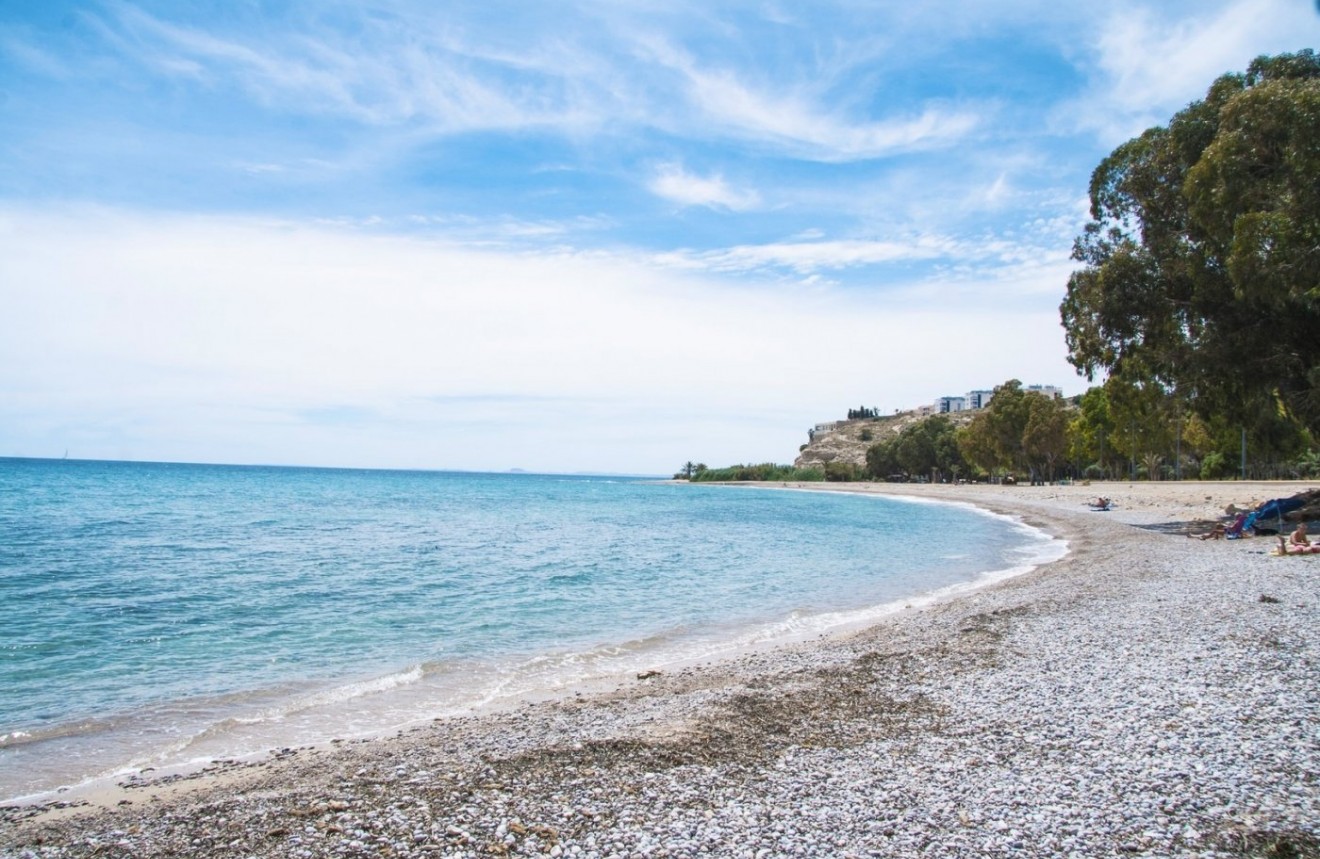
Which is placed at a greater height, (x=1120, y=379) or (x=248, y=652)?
(x=1120, y=379)

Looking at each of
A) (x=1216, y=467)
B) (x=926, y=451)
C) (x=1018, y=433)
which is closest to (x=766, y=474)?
(x=926, y=451)

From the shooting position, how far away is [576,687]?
432 inches

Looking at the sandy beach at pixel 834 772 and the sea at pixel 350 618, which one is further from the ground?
the sandy beach at pixel 834 772

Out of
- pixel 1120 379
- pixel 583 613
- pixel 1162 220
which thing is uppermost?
pixel 1162 220

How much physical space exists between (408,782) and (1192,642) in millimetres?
9951

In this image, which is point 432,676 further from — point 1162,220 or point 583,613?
point 1162,220

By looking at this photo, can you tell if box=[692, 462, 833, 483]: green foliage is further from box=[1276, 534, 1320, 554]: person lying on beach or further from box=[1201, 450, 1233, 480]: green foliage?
box=[1276, 534, 1320, 554]: person lying on beach

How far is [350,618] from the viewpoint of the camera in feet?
52.8

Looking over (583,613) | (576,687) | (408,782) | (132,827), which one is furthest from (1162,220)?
(132,827)

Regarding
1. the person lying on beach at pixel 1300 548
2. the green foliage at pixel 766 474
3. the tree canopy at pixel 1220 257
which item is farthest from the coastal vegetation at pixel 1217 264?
the green foliage at pixel 766 474

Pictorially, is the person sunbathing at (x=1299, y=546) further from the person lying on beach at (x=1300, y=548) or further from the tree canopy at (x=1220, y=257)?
the tree canopy at (x=1220, y=257)

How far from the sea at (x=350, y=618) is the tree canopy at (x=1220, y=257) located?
8303 mm

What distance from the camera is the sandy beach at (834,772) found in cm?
515

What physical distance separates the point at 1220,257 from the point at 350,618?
26.8 m
